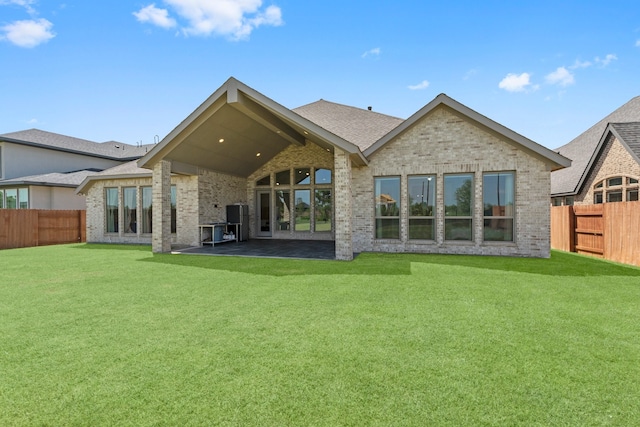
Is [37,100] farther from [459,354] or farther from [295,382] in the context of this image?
[459,354]

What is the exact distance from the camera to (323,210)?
16797mm

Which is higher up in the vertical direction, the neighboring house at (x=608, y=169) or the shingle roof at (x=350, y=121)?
the shingle roof at (x=350, y=121)

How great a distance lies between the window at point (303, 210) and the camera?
55.8 feet

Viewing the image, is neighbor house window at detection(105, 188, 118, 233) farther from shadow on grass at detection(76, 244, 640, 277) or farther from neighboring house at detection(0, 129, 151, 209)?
shadow on grass at detection(76, 244, 640, 277)

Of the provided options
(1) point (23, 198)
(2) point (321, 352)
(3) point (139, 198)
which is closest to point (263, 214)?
(3) point (139, 198)

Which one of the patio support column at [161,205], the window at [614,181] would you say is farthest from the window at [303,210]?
the window at [614,181]

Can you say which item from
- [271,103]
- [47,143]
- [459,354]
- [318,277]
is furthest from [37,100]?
[459,354]

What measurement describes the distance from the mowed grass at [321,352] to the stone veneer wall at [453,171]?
3.56m

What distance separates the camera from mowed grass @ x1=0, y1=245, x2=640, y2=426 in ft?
8.46

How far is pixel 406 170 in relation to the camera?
11.5m

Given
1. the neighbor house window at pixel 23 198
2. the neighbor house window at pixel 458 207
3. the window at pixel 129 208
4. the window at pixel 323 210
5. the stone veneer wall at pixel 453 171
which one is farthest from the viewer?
the neighbor house window at pixel 23 198

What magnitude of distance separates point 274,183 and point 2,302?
12.6 m

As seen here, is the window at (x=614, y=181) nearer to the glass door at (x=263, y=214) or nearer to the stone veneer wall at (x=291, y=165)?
the stone veneer wall at (x=291, y=165)

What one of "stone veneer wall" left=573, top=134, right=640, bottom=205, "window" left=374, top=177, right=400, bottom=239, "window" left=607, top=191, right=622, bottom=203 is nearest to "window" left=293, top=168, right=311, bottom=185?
"window" left=374, top=177, right=400, bottom=239
